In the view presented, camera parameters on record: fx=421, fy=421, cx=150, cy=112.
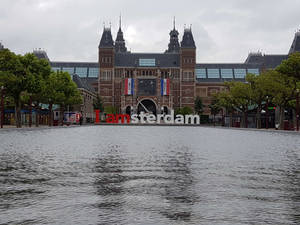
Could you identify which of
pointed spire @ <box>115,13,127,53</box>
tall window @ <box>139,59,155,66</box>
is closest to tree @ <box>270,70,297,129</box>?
tall window @ <box>139,59,155,66</box>

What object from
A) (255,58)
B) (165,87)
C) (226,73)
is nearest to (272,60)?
(226,73)

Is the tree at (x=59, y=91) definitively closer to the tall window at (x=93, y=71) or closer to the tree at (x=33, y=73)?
the tree at (x=33, y=73)

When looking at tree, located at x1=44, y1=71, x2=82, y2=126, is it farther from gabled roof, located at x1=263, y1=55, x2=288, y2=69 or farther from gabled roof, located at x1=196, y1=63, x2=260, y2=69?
gabled roof, located at x1=196, y1=63, x2=260, y2=69

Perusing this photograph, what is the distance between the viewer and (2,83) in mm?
45281

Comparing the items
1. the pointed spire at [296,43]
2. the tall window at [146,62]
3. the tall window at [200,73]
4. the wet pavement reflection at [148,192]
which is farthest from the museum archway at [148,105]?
the wet pavement reflection at [148,192]

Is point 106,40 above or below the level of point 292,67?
above

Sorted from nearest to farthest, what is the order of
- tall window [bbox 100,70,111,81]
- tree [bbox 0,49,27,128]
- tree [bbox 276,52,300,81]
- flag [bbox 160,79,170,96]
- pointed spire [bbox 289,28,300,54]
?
1. tree [bbox 276,52,300,81]
2. tree [bbox 0,49,27,128]
3. pointed spire [bbox 289,28,300,54]
4. flag [bbox 160,79,170,96]
5. tall window [bbox 100,70,111,81]

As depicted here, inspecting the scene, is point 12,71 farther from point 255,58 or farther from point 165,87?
point 255,58

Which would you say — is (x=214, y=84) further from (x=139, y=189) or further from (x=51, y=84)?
(x=139, y=189)

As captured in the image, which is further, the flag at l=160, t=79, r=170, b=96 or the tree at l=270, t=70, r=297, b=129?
the flag at l=160, t=79, r=170, b=96

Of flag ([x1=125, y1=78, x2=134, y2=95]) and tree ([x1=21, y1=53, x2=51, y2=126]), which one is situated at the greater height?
→ flag ([x1=125, y1=78, x2=134, y2=95])

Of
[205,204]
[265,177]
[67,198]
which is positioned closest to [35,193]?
[67,198]

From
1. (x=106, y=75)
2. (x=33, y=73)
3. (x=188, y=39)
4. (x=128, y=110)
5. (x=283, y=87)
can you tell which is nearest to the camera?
(x=283, y=87)

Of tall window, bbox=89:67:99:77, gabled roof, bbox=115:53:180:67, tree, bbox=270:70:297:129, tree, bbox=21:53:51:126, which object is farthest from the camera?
tall window, bbox=89:67:99:77
